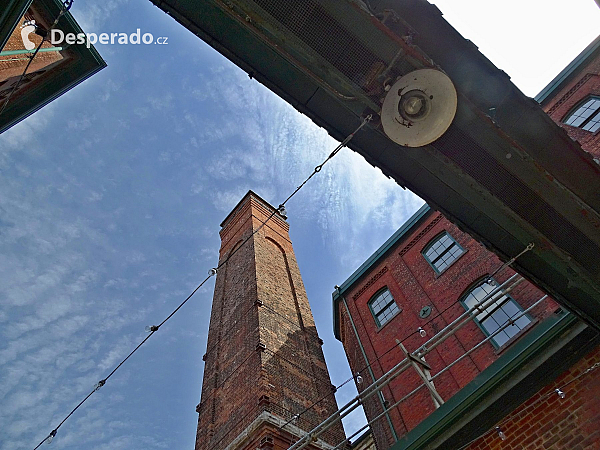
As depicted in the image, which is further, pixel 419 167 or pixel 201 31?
pixel 419 167

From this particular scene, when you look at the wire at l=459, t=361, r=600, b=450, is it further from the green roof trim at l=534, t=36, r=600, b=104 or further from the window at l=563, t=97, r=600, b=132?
the green roof trim at l=534, t=36, r=600, b=104

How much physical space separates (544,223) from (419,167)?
177 centimetres

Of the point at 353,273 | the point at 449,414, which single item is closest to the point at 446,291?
the point at 353,273

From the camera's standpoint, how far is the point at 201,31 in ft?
11.9

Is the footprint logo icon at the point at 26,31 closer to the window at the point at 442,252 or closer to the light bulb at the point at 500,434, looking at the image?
the light bulb at the point at 500,434

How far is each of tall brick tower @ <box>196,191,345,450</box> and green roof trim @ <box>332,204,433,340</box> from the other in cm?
236

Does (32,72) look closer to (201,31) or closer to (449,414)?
(201,31)

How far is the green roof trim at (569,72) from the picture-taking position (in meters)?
13.5

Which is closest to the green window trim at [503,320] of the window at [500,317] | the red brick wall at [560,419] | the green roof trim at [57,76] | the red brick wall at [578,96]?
the window at [500,317]

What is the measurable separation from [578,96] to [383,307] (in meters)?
10.0

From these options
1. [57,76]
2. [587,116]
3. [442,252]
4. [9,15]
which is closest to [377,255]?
[442,252]

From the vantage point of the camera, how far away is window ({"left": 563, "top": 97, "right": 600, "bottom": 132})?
12539 millimetres

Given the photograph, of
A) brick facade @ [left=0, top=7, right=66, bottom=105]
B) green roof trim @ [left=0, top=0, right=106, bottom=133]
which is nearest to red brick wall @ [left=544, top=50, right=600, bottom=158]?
green roof trim @ [left=0, top=0, right=106, bottom=133]

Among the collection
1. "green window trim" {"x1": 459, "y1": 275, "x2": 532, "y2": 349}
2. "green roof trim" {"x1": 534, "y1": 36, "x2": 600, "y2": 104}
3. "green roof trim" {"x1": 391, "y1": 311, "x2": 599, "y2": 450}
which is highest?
"green roof trim" {"x1": 534, "y1": 36, "x2": 600, "y2": 104}
